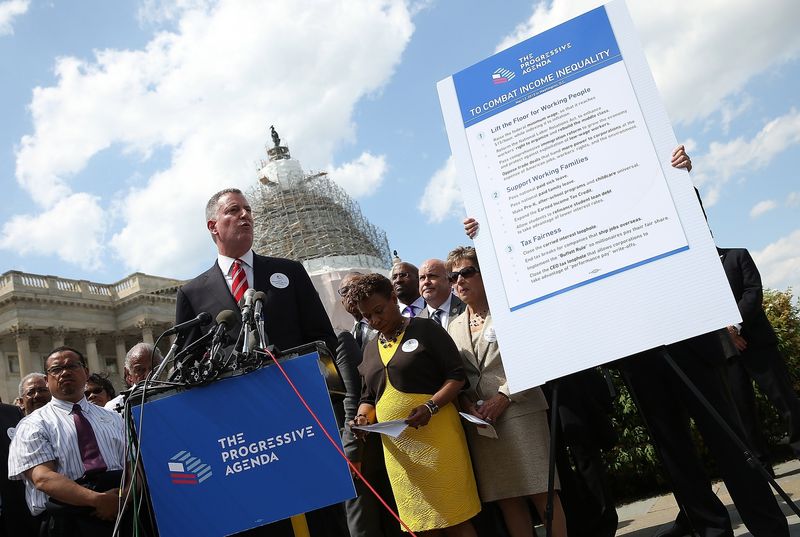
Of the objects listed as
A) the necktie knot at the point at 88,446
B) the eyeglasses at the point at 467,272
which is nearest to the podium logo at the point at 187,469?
the necktie knot at the point at 88,446

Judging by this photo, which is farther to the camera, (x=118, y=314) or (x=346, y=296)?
(x=118, y=314)

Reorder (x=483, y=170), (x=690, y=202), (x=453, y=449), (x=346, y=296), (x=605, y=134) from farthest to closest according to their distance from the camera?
(x=346, y=296)
(x=453, y=449)
(x=483, y=170)
(x=605, y=134)
(x=690, y=202)

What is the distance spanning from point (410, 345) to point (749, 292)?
3.31 metres

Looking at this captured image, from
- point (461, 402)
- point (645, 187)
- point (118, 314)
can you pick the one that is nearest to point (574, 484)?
point (461, 402)

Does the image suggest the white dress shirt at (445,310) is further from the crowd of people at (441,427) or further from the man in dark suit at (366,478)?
the man in dark suit at (366,478)

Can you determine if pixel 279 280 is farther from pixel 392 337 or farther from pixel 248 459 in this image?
pixel 248 459

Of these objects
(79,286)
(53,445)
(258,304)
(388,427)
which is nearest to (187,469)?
(258,304)

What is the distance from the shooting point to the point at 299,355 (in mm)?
2545

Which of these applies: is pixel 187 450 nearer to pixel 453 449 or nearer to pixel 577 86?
pixel 453 449

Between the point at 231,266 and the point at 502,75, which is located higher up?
the point at 502,75

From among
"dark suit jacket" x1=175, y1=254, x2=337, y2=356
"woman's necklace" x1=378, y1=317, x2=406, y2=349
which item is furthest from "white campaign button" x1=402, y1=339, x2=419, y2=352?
"dark suit jacket" x1=175, y1=254, x2=337, y2=356

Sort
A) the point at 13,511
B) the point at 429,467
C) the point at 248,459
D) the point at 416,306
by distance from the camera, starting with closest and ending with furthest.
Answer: the point at 248,459 → the point at 429,467 → the point at 13,511 → the point at 416,306

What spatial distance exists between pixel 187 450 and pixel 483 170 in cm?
191

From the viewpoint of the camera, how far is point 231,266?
3725mm
